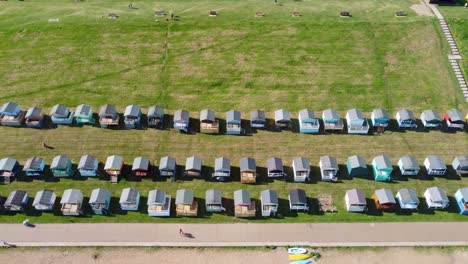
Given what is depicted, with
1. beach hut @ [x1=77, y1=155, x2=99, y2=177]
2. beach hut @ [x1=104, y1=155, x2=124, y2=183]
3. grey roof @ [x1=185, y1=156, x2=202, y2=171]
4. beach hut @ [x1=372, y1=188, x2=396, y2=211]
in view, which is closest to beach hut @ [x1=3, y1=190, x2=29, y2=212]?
beach hut @ [x1=77, y1=155, x2=99, y2=177]

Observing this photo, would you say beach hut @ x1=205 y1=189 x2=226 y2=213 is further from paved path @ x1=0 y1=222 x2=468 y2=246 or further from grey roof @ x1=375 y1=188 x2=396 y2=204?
grey roof @ x1=375 y1=188 x2=396 y2=204

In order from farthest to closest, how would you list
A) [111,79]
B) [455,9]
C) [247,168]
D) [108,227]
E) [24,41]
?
[455,9], [24,41], [111,79], [247,168], [108,227]

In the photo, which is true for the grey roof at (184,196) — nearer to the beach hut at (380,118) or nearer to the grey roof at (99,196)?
the grey roof at (99,196)

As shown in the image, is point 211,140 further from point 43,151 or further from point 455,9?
point 455,9

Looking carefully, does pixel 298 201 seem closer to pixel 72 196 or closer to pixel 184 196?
pixel 184 196

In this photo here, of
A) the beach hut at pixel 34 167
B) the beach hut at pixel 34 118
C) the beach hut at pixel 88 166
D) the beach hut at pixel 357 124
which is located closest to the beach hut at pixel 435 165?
the beach hut at pixel 357 124

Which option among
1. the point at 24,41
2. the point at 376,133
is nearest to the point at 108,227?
the point at 376,133
